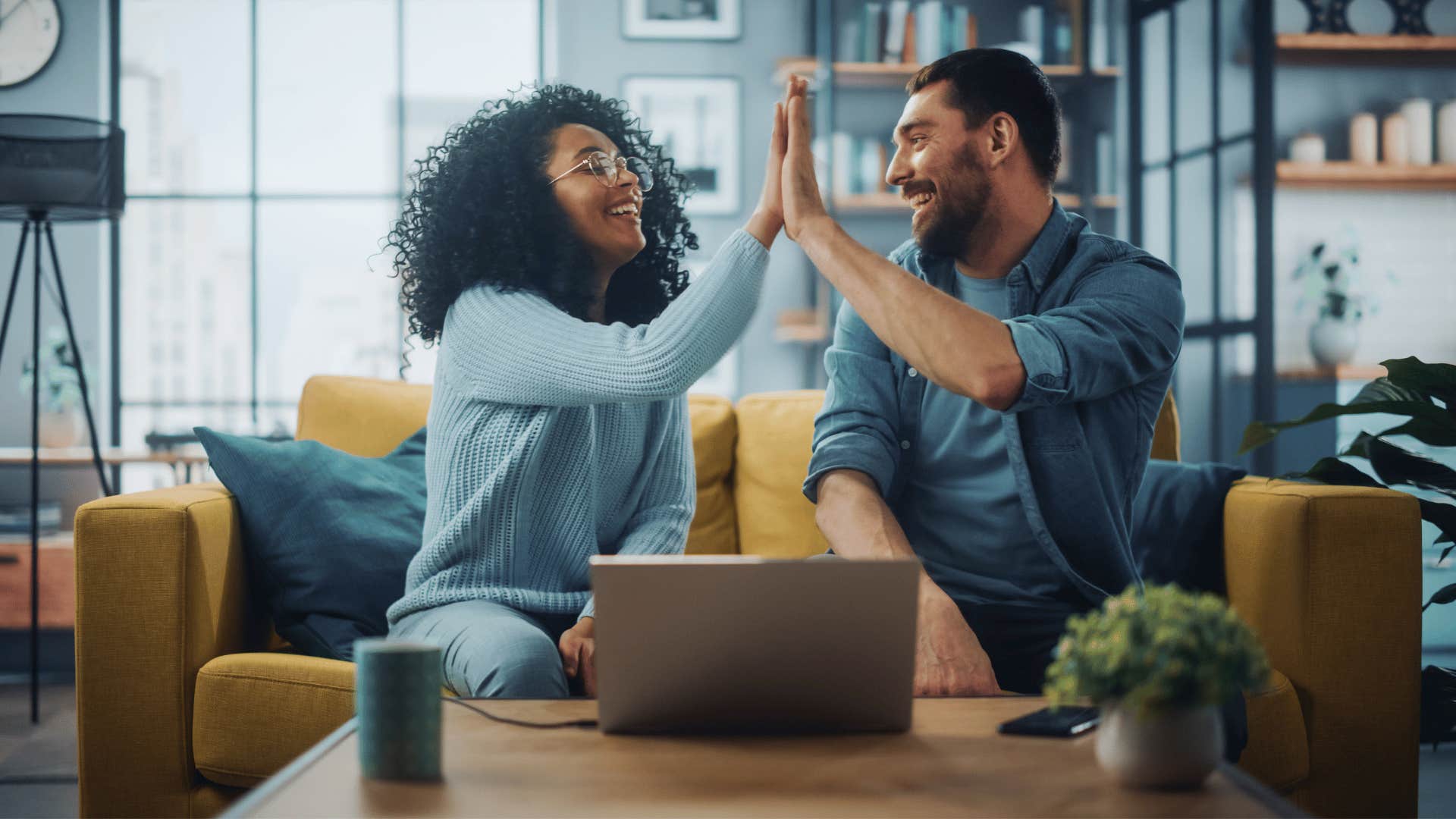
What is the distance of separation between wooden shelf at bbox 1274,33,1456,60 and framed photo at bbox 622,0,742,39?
2.11m

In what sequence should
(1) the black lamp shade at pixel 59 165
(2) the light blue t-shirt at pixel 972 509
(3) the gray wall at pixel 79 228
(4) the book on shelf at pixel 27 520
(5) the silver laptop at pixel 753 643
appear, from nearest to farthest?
(5) the silver laptop at pixel 753 643 < (2) the light blue t-shirt at pixel 972 509 < (1) the black lamp shade at pixel 59 165 < (4) the book on shelf at pixel 27 520 < (3) the gray wall at pixel 79 228

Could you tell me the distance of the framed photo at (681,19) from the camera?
4.86 m

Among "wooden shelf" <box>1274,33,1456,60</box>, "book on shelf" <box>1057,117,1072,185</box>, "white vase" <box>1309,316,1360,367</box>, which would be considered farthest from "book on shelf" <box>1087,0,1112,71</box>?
"white vase" <box>1309,316,1360,367</box>

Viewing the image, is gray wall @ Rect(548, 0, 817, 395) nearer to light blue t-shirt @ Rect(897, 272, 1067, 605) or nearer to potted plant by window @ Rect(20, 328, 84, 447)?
potted plant by window @ Rect(20, 328, 84, 447)

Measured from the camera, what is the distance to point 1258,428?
1449 millimetres

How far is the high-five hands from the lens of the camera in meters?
1.56

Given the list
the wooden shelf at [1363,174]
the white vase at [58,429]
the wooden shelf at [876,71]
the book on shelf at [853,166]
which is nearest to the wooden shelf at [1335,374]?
the wooden shelf at [1363,174]

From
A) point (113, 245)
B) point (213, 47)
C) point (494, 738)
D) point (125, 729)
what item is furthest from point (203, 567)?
point (213, 47)

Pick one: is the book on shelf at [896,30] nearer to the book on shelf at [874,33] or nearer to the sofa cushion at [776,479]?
the book on shelf at [874,33]

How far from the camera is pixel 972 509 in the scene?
170 cm

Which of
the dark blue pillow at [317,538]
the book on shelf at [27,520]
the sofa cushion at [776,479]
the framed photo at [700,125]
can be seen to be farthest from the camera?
the framed photo at [700,125]

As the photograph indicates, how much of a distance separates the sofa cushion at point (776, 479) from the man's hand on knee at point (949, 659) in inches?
27.5

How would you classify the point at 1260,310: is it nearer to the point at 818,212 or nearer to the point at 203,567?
the point at 818,212

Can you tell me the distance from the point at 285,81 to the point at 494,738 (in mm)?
4476
